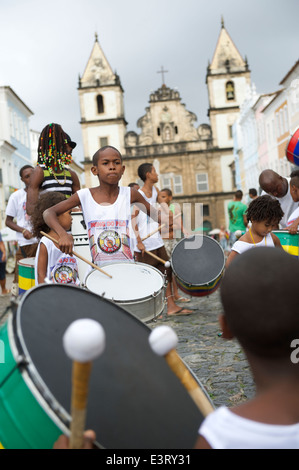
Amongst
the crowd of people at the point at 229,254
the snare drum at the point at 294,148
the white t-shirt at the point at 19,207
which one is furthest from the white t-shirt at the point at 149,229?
the snare drum at the point at 294,148

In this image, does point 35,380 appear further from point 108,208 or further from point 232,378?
point 232,378

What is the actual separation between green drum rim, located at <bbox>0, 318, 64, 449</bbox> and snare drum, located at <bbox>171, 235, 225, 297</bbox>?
5.18m

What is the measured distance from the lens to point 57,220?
385 centimetres

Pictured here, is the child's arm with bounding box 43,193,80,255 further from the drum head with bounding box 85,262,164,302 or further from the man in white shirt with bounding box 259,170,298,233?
the man in white shirt with bounding box 259,170,298,233

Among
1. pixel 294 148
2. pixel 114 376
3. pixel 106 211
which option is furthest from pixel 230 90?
pixel 114 376

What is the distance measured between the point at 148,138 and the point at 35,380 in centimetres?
5964

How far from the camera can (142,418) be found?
1569 mm

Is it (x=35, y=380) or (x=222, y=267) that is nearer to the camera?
(x=35, y=380)

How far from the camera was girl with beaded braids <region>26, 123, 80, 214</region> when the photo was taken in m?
4.84

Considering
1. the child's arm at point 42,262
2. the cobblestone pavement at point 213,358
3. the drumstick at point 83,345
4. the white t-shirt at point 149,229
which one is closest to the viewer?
the drumstick at point 83,345

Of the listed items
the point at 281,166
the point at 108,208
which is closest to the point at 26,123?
the point at 281,166

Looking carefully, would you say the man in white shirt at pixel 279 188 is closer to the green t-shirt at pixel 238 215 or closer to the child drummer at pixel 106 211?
the child drummer at pixel 106 211

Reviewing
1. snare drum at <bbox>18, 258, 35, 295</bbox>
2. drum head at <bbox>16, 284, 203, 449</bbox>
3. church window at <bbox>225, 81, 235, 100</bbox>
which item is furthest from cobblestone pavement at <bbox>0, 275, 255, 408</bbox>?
church window at <bbox>225, 81, 235, 100</bbox>

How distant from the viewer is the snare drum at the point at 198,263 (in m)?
6.63
